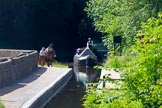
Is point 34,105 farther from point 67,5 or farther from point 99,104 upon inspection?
point 67,5

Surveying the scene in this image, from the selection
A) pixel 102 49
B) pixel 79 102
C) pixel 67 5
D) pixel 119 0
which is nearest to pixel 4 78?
pixel 79 102

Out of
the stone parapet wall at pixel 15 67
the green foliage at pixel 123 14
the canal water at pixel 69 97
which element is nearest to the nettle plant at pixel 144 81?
the canal water at pixel 69 97

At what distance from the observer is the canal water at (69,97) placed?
19.7 metres

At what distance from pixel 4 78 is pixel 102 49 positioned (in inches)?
1117

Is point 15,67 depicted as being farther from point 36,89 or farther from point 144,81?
point 144,81

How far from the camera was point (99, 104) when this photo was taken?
5199mm

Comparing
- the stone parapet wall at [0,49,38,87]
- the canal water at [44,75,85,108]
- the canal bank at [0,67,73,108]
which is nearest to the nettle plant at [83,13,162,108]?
the canal bank at [0,67,73,108]

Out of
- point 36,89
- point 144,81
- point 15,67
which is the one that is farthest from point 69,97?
point 144,81

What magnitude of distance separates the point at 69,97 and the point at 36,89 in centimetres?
159

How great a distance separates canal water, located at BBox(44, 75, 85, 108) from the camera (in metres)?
19.7

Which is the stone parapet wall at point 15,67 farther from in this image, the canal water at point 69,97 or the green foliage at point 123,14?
the green foliage at point 123,14

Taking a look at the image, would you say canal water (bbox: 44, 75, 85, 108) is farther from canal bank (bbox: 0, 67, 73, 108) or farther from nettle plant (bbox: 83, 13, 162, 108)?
nettle plant (bbox: 83, 13, 162, 108)

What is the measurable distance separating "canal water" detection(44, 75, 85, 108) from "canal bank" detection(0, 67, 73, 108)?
229mm

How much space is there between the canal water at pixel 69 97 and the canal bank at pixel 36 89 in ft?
0.75
